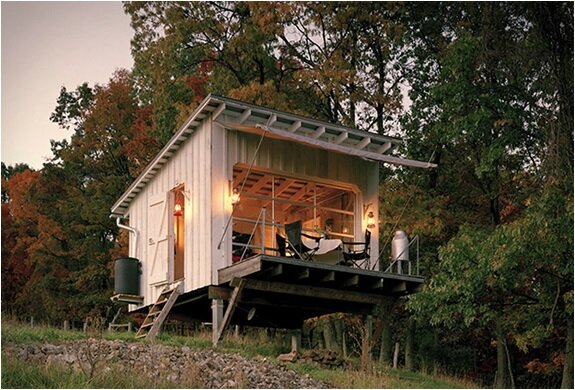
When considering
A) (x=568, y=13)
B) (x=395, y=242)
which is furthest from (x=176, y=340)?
(x=568, y=13)

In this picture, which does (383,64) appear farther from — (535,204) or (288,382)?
(288,382)

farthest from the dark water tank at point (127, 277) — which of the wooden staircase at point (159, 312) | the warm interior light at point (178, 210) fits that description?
the warm interior light at point (178, 210)

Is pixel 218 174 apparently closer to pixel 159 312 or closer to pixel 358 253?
pixel 159 312

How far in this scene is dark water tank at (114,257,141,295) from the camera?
18.2 metres

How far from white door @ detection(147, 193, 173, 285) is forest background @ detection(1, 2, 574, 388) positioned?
4068 mm

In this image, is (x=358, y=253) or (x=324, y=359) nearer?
(x=324, y=359)

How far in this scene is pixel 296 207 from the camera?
18.3 metres

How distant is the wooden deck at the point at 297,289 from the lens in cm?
1499

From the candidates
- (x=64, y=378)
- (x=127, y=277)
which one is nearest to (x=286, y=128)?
(x=127, y=277)

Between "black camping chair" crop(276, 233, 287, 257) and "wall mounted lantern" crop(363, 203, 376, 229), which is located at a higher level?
"wall mounted lantern" crop(363, 203, 376, 229)

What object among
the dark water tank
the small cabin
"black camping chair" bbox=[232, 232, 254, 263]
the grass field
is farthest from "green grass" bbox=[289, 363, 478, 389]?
the dark water tank

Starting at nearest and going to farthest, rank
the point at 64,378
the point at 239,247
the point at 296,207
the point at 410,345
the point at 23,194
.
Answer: the point at 64,378 < the point at 239,247 < the point at 296,207 < the point at 410,345 < the point at 23,194

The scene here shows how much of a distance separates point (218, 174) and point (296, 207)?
117 inches

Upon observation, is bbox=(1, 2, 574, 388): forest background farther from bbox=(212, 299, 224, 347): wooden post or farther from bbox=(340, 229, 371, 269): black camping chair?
bbox=(212, 299, 224, 347): wooden post
